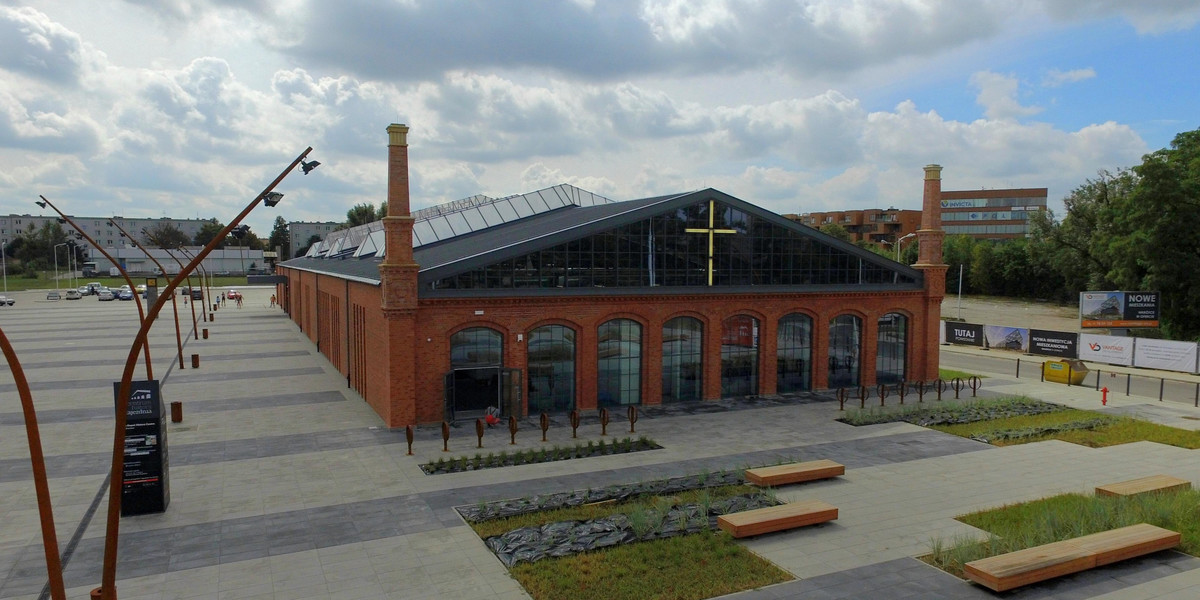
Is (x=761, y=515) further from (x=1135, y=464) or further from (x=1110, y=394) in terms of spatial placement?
(x=1110, y=394)

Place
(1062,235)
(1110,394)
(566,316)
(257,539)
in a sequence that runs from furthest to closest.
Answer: (1062,235) → (1110,394) → (566,316) → (257,539)

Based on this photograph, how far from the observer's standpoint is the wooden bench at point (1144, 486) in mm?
16375

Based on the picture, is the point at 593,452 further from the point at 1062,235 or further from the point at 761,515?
the point at 1062,235

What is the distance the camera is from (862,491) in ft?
56.2

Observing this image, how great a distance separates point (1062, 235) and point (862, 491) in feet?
202

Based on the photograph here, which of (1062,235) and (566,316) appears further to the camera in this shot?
(1062,235)

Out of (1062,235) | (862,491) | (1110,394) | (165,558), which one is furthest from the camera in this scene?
(1062,235)

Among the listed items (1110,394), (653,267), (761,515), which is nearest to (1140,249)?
(1110,394)

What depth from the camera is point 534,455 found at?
19.5 metres

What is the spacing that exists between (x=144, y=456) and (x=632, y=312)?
15.2 meters

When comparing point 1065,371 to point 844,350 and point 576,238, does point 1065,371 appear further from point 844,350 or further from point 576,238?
point 576,238

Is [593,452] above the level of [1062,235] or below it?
below

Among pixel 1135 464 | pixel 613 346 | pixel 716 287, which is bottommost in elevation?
pixel 1135 464

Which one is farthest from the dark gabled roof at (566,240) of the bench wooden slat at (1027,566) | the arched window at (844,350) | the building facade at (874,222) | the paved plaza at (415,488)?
the building facade at (874,222)
